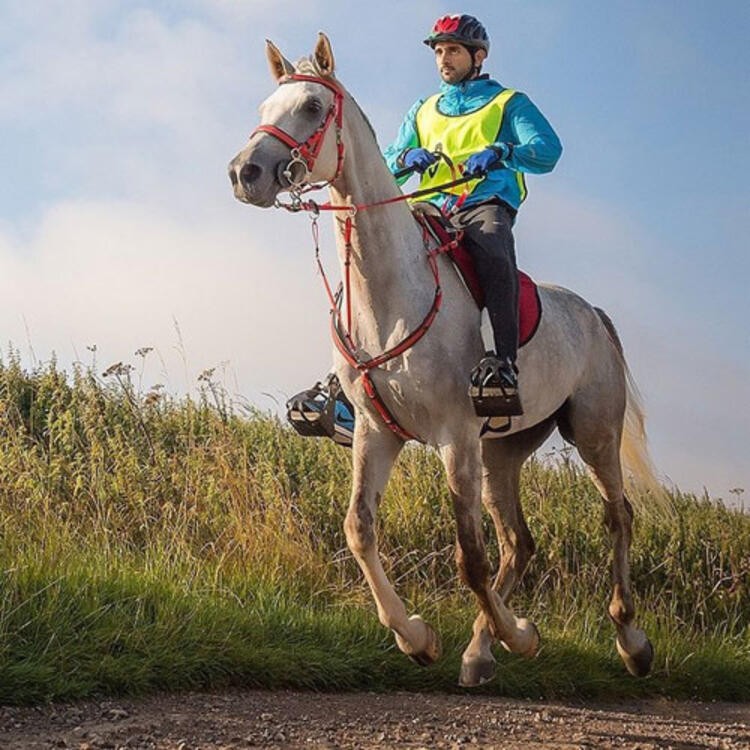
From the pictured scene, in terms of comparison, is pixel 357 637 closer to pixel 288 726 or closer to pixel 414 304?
pixel 288 726

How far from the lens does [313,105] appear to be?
17.1 feet

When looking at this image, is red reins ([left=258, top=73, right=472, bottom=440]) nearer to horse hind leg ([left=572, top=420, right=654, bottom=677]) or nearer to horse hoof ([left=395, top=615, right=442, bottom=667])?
horse hoof ([left=395, top=615, right=442, bottom=667])

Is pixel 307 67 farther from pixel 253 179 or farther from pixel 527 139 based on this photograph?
pixel 527 139

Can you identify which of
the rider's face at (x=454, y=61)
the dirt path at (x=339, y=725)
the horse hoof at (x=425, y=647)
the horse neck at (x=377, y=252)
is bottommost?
the dirt path at (x=339, y=725)

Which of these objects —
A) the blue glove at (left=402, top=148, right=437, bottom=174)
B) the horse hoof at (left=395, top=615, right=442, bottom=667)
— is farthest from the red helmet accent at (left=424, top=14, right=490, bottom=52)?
the horse hoof at (left=395, top=615, right=442, bottom=667)

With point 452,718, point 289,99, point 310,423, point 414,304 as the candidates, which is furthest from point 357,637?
point 289,99

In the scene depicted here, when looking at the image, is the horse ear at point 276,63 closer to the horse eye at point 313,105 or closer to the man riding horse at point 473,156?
the horse eye at point 313,105

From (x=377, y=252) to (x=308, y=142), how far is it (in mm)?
758

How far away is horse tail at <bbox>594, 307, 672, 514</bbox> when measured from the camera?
8.05m

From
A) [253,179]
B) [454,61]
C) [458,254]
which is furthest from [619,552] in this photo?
[253,179]

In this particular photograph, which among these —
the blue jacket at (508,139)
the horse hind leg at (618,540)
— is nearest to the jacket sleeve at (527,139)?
the blue jacket at (508,139)

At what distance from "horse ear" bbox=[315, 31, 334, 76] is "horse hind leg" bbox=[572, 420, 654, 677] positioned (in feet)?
10.8

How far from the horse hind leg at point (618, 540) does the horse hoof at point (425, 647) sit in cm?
211

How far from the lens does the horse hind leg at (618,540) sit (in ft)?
24.9
